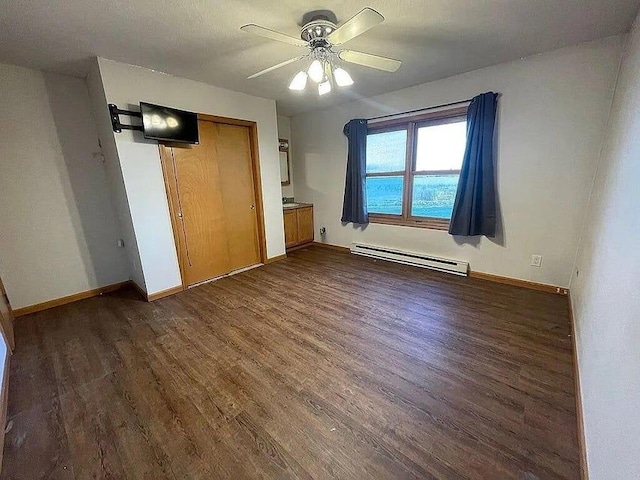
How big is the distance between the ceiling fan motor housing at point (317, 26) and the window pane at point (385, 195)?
225 centimetres

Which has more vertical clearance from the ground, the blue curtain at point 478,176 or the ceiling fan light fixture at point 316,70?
the ceiling fan light fixture at point 316,70

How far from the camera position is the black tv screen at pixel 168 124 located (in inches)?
101

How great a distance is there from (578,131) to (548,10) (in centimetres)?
119

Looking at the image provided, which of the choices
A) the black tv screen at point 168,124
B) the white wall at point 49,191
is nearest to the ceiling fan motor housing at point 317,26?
the black tv screen at point 168,124

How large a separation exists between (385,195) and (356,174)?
1.81 feet

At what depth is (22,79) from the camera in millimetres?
2455

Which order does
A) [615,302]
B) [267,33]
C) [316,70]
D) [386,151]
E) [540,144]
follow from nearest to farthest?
[615,302], [267,33], [316,70], [540,144], [386,151]

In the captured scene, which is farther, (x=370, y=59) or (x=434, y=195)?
(x=434, y=195)

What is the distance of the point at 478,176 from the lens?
2.93 m

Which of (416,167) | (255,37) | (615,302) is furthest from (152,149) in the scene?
(615,302)

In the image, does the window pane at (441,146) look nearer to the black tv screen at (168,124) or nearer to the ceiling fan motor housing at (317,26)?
the ceiling fan motor housing at (317,26)

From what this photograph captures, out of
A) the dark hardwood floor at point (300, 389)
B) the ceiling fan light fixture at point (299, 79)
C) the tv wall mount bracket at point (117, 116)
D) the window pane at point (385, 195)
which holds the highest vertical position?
the ceiling fan light fixture at point (299, 79)

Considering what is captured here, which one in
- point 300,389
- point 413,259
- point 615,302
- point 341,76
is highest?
point 341,76

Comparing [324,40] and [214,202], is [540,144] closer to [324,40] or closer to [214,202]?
[324,40]
